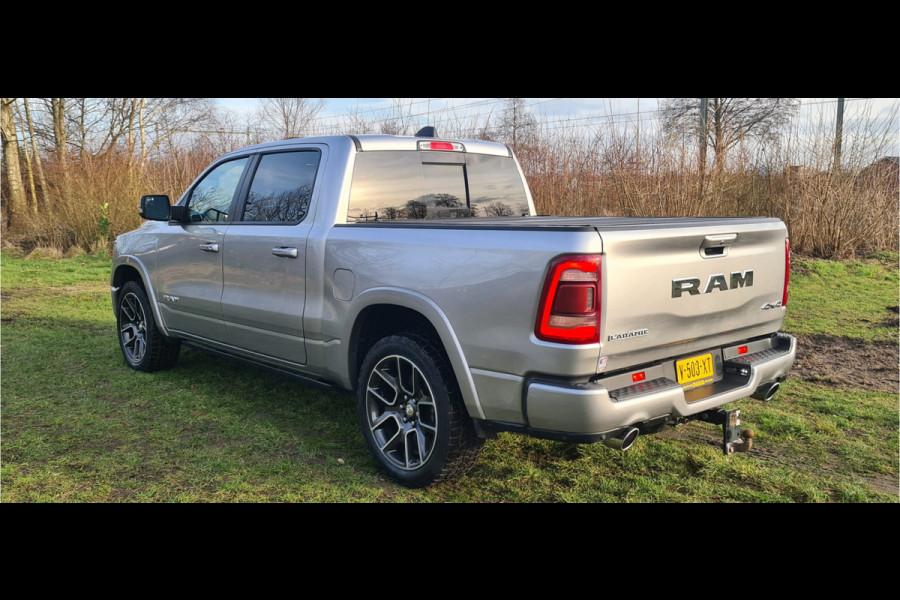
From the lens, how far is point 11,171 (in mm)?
18781

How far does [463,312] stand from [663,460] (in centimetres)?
174

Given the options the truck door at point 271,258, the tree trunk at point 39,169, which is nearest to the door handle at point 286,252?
the truck door at point 271,258

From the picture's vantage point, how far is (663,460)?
4070 mm

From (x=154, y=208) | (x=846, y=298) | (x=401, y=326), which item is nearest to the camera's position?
(x=401, y=326)

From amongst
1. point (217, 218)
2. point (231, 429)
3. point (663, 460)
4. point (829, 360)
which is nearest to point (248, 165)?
point (217, 218)

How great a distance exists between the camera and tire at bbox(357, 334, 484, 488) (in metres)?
3.43

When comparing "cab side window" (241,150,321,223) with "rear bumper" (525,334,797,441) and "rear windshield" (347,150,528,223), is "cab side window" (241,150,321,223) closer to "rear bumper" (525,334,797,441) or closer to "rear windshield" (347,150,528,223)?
"rear windshield" (347,150,528,223)

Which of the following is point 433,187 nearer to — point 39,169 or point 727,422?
point 727,422

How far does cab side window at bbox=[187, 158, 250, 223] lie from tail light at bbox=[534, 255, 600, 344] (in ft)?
9.89

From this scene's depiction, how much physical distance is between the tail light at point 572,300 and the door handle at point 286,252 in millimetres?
1933

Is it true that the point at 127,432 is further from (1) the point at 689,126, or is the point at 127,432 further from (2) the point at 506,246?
(1) the point at 689,126

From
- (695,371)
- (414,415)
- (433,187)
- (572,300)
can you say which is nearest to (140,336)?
(433,187)

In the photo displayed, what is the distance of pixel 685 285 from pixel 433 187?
202 cm

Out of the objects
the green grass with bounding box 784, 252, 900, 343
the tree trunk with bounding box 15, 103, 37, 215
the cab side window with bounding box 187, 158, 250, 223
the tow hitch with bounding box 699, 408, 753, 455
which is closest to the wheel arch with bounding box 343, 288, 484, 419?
the tow hitch with bounding box 699, 408, 753, 455
